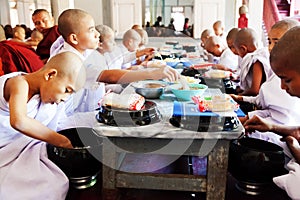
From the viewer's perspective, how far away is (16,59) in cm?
245

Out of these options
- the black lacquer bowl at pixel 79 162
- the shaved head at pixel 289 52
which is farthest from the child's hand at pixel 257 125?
the black lacquer bowl at pixel 79 162

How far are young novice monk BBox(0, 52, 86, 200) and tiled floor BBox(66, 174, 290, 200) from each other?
0.10 metres

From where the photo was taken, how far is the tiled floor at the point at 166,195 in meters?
Answer: 1.31

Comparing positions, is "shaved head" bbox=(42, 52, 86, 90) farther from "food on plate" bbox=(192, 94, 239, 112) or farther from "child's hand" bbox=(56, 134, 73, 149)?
"food on plate" bbox=(192, 94, 239, 112)

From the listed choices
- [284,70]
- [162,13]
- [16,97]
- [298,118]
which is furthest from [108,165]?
[162,13]

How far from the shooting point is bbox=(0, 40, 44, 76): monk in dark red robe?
2365 mm

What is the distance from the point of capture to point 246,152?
1257mm

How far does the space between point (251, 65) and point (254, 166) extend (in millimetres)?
1160

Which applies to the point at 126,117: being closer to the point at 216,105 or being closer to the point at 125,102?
the point at 125,102

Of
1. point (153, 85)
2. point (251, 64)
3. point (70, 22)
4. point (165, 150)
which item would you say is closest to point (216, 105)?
point (165, 150)

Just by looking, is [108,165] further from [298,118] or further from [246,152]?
[298,118]

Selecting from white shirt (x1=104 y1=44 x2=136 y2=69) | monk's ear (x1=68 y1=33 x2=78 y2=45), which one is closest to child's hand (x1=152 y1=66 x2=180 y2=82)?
monk's ear (x1=68 y1=33 x2=78 y2=45)

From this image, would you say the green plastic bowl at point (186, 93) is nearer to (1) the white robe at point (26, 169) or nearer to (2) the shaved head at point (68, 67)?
(2) the shaved head at point (68, 67)

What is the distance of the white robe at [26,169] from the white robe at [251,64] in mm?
1446
